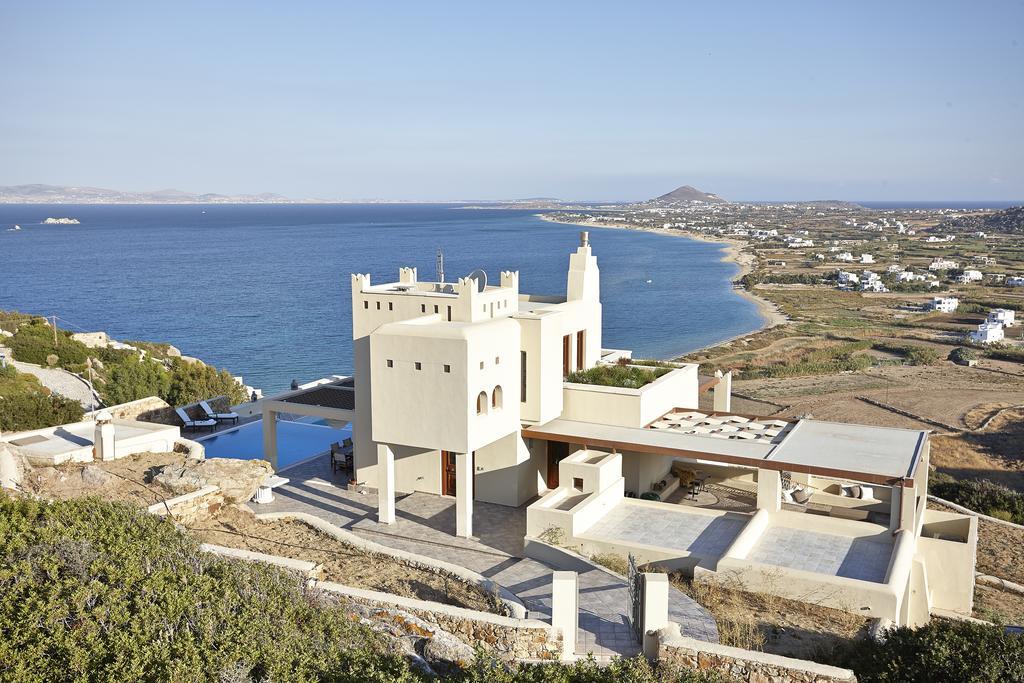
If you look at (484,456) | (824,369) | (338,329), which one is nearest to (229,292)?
(338,329)

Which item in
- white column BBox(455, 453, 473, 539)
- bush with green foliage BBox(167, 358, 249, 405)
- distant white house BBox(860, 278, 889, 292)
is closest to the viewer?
white column BBox(455, 453, 473, 539)

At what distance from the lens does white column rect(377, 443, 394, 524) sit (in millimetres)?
15320

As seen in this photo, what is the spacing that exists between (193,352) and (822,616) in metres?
52.1

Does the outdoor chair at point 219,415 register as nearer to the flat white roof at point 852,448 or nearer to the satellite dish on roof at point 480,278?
the satellite dish on roof at point 480,278

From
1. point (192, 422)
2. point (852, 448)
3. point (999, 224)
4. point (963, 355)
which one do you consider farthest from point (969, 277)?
point (999, 224)

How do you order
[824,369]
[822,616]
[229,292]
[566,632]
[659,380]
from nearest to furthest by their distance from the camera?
[566,632] < [822,616] < [659,380] < [824,369] < [229,292]

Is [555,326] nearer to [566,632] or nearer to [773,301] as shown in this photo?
[566,632]

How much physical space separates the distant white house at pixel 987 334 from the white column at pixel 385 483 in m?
42.9

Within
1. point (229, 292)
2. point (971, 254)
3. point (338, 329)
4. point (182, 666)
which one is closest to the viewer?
point (182, 666)

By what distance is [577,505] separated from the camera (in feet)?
48.1

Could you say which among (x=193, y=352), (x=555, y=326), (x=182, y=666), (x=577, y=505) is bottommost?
(x=193, y=352)

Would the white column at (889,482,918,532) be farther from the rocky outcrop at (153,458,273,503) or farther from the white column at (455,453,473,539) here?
the rocky outcrop at (153,458,273,503)

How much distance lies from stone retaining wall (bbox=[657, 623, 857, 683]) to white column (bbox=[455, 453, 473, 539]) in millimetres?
6081

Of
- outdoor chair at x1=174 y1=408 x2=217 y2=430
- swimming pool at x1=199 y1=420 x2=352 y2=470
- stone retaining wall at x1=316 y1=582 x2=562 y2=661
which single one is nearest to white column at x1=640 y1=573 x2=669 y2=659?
stone retaining wall at x1=316 y1=582 x2=562 y2=661
